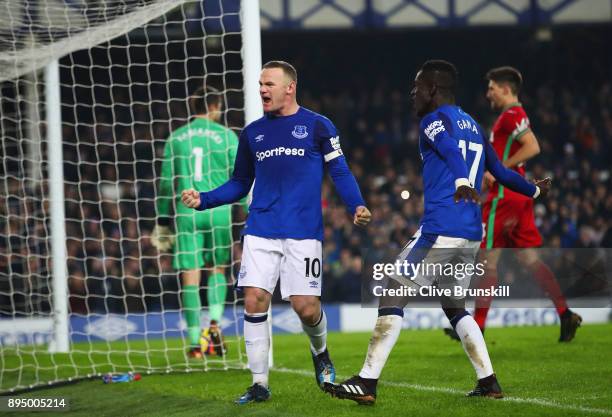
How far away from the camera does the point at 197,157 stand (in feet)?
29.2

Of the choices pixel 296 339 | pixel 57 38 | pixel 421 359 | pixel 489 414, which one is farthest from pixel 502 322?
pixel 489 414

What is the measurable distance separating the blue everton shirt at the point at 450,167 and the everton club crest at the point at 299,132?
733 millimetres

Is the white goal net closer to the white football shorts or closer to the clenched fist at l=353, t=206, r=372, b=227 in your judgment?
the white football shorts

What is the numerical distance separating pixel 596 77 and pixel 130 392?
19.4 meters

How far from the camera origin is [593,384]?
633 centimetres

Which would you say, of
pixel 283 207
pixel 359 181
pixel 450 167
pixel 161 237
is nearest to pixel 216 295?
pixel 161 237

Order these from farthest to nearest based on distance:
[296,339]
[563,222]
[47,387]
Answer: [563,222] < [296,339] < [47,387]

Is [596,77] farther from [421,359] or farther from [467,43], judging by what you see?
[421,359]

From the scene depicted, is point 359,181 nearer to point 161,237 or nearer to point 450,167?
point 161,237

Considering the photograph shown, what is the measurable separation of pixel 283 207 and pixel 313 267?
41 cm

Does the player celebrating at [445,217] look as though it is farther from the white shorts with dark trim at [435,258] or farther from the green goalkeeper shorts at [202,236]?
the green goalkeeper shorts at [202,236]

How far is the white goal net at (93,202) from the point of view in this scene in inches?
355

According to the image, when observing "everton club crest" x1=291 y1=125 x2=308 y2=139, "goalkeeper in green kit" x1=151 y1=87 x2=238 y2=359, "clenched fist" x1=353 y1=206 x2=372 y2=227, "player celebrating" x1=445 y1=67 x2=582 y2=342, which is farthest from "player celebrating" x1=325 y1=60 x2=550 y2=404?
"goalkeeper in green kit" x1=151 y1=87 x2=238 y2=359

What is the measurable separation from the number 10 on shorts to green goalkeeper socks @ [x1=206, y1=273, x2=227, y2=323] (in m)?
2.82
